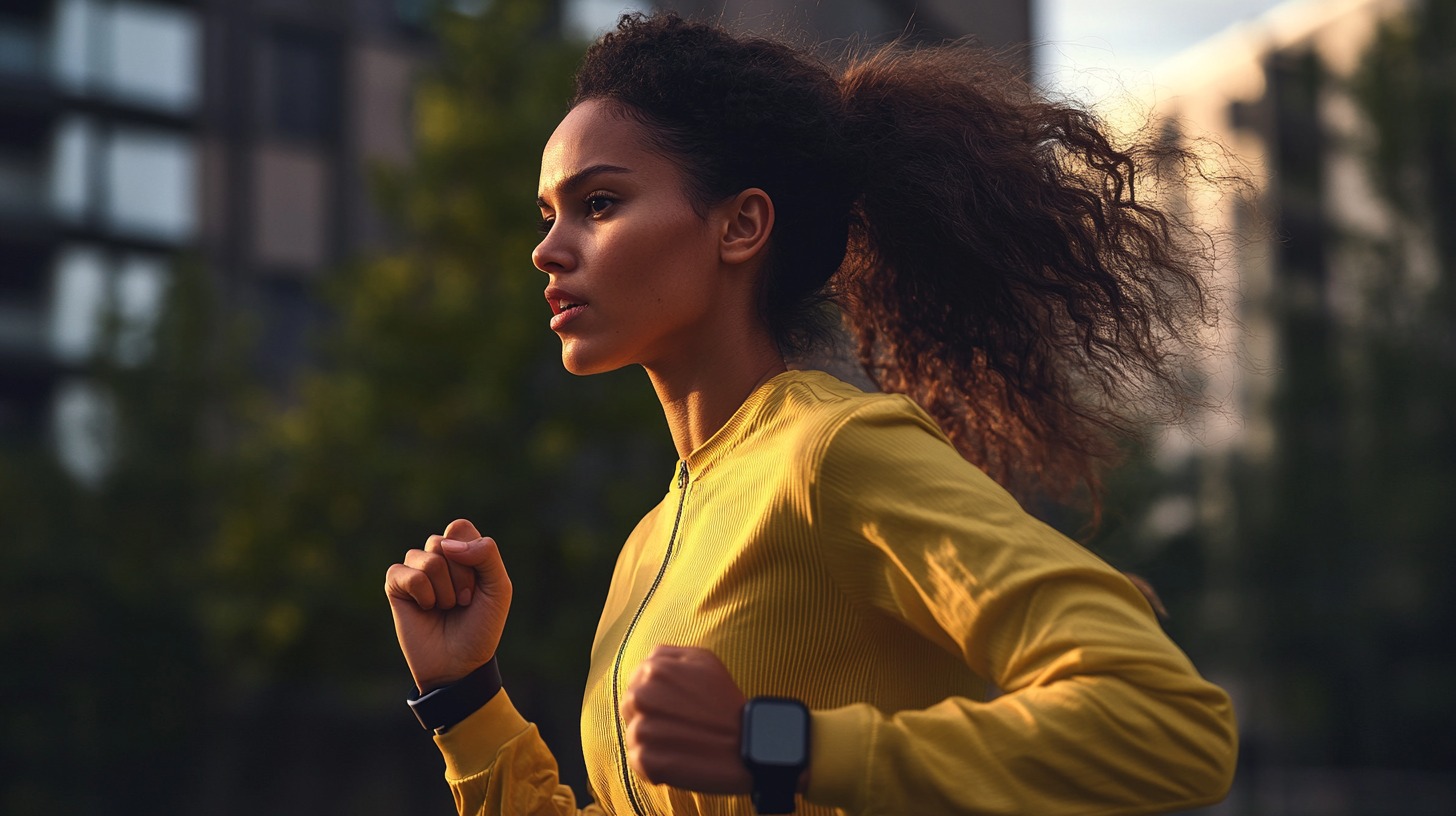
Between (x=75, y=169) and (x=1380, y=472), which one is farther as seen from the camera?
(x=75, y=169)

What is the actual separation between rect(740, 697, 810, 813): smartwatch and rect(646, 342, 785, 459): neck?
68cm

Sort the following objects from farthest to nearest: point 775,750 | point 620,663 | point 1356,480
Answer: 1. point 1356,480
2. point 620,663
3. point 775,750

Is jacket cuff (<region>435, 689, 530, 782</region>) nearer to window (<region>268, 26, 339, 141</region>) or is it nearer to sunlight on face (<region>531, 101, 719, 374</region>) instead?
sunlight on face (<region>531, 101, 719, 374</region>)

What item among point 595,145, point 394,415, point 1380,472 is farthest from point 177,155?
point 595,145

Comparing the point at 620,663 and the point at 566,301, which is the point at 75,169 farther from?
the point at 620,663

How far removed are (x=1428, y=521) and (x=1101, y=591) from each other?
72.9 ft

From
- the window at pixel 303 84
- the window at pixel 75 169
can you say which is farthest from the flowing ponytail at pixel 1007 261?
the window at pixel 75 169

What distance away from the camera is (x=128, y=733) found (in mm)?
16969

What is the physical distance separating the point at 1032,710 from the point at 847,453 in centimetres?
38

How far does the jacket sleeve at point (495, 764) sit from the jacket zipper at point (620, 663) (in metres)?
0.39

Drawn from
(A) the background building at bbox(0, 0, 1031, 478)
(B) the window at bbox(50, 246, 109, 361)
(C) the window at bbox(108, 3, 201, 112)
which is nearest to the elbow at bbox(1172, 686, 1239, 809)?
(A) the background building at bbox(0, 0, 1031, 478)

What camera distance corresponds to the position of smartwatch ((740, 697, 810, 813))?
58.8 inches

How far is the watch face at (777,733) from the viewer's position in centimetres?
150

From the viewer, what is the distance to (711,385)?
2.16 meters
